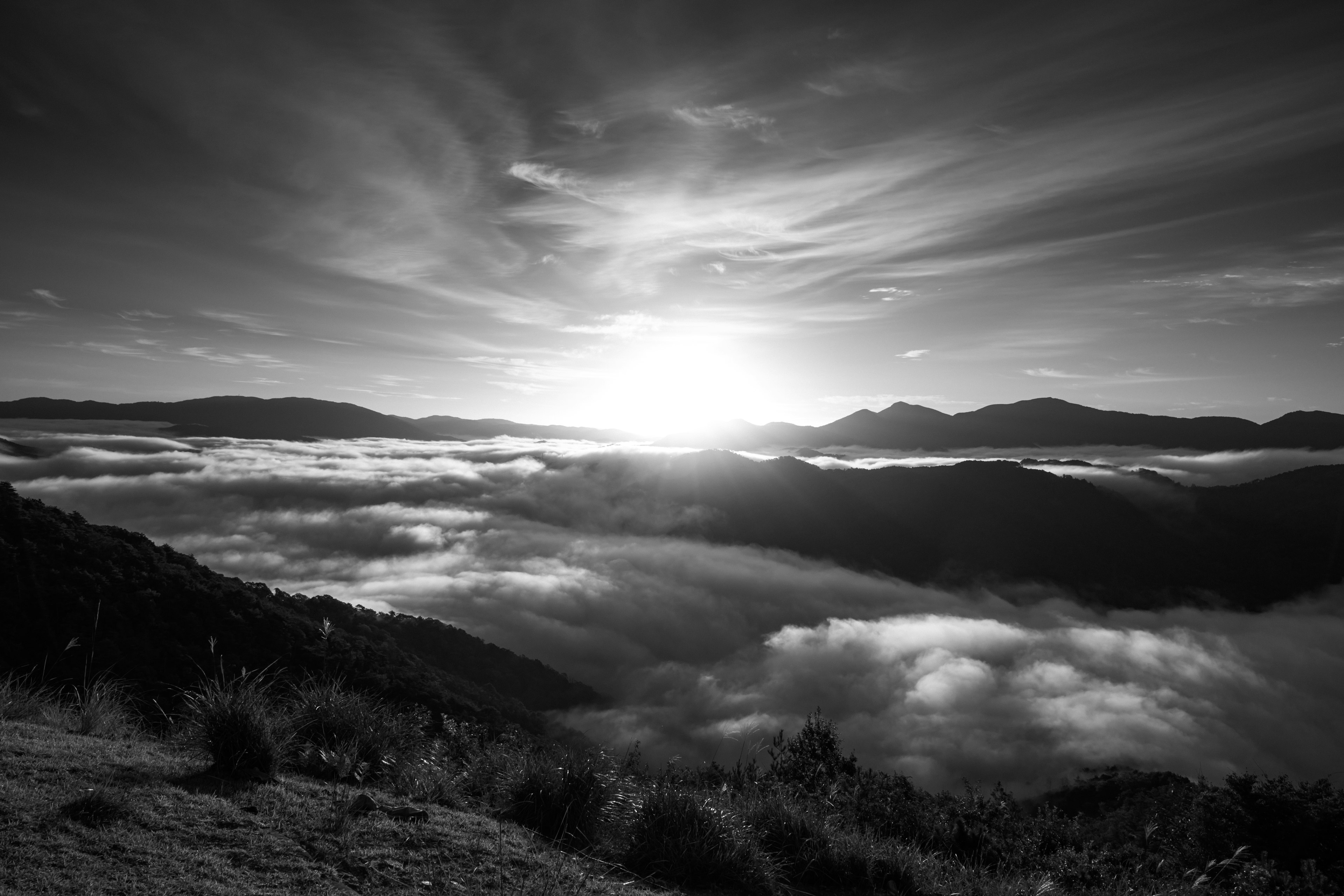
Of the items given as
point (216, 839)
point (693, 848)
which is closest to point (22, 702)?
point (216, 839)

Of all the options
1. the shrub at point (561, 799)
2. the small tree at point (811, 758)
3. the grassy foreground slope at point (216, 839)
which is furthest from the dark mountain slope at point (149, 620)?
the shrub at point (561, 799)

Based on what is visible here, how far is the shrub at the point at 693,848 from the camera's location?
4.49 metres

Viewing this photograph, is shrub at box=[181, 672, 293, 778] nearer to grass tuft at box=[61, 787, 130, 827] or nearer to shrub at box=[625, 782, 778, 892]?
grass tuft at box=[61, 787, 130, 827]

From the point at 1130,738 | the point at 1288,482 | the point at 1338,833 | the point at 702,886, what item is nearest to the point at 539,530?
the point at 1130,738

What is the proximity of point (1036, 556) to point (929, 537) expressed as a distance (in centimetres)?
1846

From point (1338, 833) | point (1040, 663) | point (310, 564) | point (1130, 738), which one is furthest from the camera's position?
point (310, 564)

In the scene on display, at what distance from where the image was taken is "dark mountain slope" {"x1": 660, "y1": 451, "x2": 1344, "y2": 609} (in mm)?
121000

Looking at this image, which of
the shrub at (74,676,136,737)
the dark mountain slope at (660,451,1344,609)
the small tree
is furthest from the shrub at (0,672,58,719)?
the dark mountain slope at (660,451,1344,609)

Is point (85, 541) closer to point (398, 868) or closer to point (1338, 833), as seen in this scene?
point (398, 868)

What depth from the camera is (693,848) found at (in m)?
4.58

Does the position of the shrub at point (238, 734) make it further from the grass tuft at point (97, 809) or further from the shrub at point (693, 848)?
the shrub at point (693, 848)

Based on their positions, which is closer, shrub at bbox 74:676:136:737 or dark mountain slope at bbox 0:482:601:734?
shrub at bbox 74:676:136:737

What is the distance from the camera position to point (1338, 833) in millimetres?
16922

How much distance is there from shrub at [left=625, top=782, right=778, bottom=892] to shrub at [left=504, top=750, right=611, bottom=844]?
1.16ft
